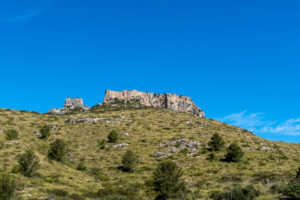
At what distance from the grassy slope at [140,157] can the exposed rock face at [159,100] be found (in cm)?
4786

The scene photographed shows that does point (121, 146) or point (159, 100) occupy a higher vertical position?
point (159, 100)

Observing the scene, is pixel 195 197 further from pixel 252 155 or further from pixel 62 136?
pixel 62 136

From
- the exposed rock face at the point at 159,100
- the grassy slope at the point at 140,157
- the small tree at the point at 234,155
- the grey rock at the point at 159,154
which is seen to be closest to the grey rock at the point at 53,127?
the grassy slope at the point at 140,157

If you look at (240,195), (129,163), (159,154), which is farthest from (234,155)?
(240,195)

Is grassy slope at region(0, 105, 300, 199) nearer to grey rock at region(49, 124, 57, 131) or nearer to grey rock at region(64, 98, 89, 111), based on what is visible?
grey rock at region(49, 124, 57, 131)

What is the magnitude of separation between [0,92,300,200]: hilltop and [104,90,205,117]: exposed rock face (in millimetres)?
46696

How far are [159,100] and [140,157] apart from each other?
9252cm

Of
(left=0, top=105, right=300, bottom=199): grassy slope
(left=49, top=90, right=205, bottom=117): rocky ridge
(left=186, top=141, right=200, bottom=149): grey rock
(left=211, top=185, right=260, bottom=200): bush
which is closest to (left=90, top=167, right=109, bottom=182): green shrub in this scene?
(left=0, top=105, right=300, bottom=199): grassy slope

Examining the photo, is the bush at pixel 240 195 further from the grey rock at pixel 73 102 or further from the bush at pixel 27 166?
the grey rock at pixel 73 102

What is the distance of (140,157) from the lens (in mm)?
49438

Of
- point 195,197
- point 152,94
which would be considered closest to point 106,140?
point 195,197

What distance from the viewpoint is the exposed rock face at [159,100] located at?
13088 centimetres

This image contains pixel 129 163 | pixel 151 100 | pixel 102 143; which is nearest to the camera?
pixel 129 163

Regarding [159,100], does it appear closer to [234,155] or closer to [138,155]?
[138,155]
